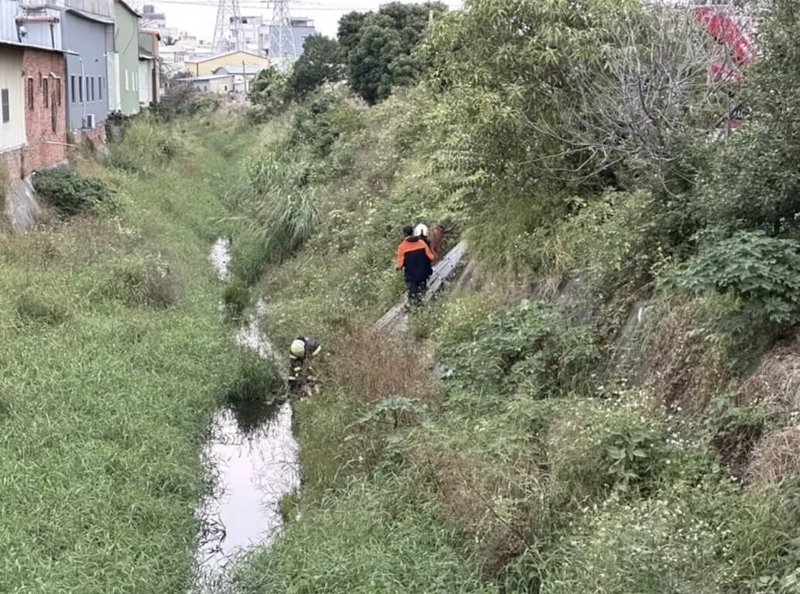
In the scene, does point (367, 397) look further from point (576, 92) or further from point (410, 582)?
point (576, 92)

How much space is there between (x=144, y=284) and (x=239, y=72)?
281 feet

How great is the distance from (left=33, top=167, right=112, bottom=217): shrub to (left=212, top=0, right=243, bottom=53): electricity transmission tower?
110869mm

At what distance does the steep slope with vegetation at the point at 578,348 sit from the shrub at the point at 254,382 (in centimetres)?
104

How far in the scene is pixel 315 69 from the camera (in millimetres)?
36375

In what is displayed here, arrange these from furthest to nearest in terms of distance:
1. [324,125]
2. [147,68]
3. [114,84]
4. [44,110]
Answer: [147,68], [114,84], [324,125], [44,110]

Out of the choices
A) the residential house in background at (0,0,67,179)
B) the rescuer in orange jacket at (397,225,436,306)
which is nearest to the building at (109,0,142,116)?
the residential house in background at (0,0,67,179)

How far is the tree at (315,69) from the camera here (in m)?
35.7

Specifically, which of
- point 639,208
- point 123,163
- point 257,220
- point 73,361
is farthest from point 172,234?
point 639,208

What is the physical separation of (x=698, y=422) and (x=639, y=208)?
288 cm

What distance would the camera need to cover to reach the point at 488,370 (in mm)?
8398

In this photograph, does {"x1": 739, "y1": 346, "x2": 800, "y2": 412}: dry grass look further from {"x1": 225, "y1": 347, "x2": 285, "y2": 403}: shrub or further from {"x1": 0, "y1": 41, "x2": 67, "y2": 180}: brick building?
{"x1": 0, "y1": 41, "x2": 67, "y2": 180}: brick building

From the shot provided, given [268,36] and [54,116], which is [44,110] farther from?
[268,36]

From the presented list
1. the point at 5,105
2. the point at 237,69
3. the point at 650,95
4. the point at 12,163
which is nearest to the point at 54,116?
the point at 5,105

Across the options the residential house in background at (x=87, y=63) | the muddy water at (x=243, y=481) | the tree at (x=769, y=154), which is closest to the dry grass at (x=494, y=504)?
the muddy water at (x=243, y=481)
